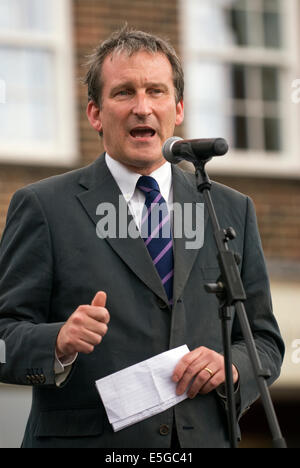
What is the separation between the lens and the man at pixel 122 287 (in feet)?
11.0

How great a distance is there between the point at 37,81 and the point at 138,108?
203 inches

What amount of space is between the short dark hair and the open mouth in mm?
239

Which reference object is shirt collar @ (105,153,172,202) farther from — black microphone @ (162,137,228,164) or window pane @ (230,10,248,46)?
window pane @ (230,10,248,46)

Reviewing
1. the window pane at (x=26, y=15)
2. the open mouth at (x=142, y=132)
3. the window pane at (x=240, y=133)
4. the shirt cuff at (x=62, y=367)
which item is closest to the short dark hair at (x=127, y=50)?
the open mouth at (x=142, y=132)

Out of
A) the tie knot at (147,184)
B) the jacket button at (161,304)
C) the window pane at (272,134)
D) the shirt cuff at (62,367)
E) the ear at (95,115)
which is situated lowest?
the shirt cuff at (62,367)

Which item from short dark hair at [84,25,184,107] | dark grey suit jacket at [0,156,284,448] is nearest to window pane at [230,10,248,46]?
short dark hair at [84,25,184,107]

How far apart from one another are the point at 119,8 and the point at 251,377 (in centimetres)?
589

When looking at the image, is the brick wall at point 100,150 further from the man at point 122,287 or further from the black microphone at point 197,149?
the black microphone at point 197,149

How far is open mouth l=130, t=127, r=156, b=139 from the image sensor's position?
366cm

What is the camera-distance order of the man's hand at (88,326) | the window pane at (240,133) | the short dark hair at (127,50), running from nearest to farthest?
the man's hand at (88,326) < the short dark hair at (127,50) < the window pane at (240,133)

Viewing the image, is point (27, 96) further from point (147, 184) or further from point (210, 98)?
point (147, 184)

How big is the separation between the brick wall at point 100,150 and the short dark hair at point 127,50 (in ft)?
15.0
